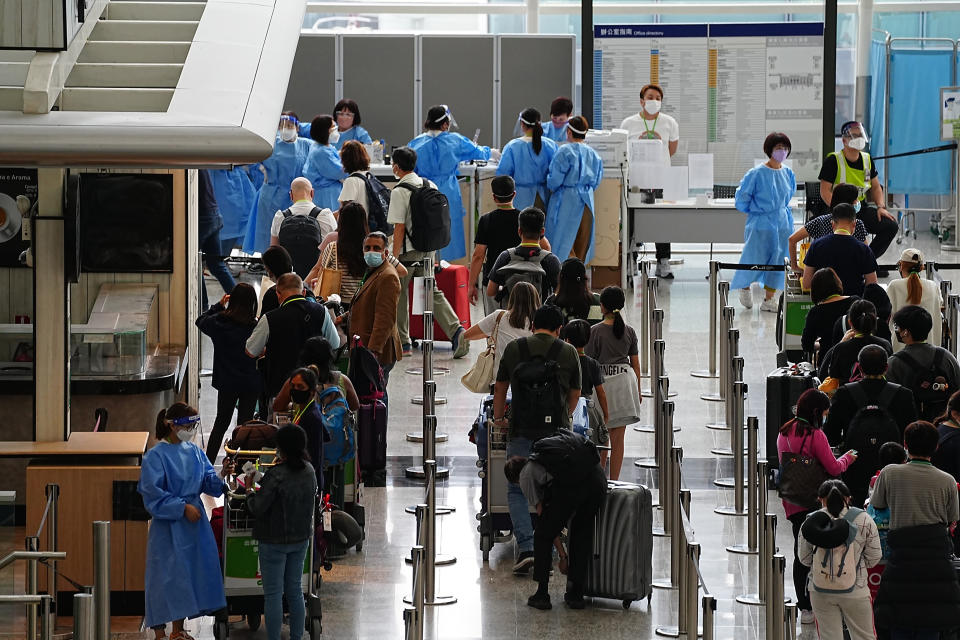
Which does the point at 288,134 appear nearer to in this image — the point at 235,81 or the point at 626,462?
the point at 626,462

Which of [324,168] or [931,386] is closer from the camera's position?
[931,386]

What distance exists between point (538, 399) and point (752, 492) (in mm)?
1356

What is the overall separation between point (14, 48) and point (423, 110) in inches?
471

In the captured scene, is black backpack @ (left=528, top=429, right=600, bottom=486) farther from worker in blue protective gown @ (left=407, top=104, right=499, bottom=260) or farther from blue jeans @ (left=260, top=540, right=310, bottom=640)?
worker in blue protective gown @ (left=407, top=104, right=499, bottom=260)

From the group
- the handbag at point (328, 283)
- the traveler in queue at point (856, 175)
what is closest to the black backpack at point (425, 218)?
the handbag at point (328, 283)

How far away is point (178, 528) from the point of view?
7270 mm

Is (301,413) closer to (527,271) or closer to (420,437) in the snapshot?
(527,271)

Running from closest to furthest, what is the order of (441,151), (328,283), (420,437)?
(328,283) < (420,437) < (441,151)

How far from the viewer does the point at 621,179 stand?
16016mm

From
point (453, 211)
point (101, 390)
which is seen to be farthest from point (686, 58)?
point (101, 390)

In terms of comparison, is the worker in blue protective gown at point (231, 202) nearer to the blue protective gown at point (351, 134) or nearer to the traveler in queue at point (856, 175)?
the blue protective gown at point (351, 134)

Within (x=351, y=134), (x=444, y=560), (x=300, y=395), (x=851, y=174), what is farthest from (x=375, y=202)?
(x=300, y=395)

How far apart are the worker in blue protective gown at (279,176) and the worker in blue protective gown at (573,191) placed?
2.32 metres

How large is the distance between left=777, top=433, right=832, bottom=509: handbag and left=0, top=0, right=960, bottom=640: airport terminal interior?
1.8 inches
